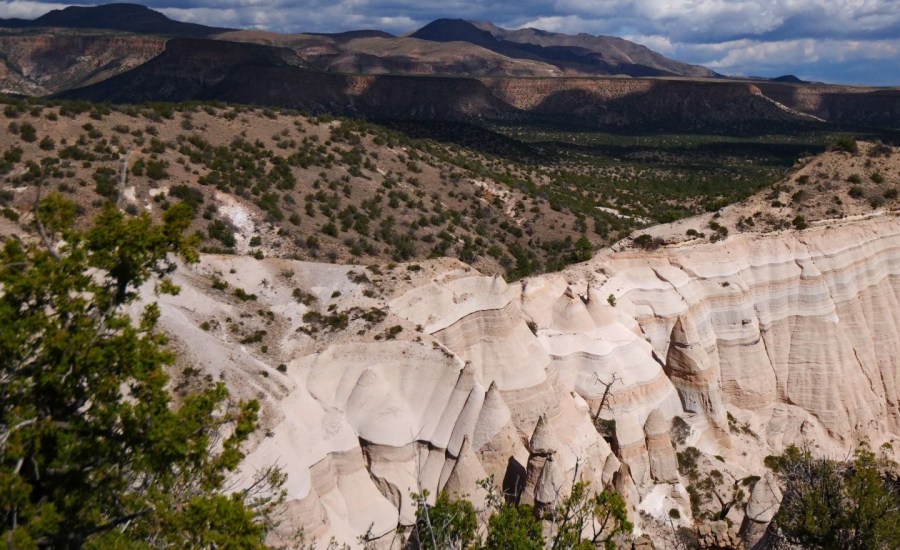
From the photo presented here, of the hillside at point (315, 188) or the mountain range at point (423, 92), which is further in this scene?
the mountain range at point (423, 92)

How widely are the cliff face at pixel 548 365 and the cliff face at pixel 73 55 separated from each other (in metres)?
Result: 189

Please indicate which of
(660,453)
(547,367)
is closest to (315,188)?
(547,367)

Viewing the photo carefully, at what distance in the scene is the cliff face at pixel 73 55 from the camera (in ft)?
597

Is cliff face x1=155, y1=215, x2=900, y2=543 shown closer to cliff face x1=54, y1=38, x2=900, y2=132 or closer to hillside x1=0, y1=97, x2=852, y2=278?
hillside x1=0, y1=97, x2=852, y2=278

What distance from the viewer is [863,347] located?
30969mm

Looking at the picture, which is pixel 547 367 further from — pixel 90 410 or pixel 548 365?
pixel 90 410

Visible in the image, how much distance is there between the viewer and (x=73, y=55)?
194m

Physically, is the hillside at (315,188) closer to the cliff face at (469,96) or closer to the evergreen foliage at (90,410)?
the evergreen foliage at (90,410)

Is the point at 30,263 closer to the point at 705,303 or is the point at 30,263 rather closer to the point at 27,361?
the point at 27,361

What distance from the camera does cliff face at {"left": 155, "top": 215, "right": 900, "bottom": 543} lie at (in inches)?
675

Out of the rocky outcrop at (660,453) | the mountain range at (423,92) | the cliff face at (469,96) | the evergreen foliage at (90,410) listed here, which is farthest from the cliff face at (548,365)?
the cliff face at (469,96)

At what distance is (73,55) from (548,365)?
8627 inches

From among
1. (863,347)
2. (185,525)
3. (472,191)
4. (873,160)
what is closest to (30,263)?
(185,525)

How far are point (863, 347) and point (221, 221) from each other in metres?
35.1
